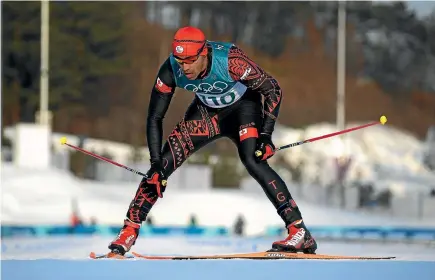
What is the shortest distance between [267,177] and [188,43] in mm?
1209

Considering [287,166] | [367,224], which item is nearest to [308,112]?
[287,166]

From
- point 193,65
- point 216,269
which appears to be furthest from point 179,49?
point 216,269

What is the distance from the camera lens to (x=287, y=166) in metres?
48.9

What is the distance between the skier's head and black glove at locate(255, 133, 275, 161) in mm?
746

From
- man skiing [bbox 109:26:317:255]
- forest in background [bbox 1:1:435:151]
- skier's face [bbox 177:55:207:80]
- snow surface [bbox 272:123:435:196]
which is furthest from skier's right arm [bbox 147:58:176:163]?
forest in background [bbox 1:1:435:151]

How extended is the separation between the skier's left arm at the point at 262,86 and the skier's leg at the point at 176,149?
405 mm

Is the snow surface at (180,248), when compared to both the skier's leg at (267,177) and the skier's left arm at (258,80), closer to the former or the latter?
the skier's leg at (267,177)

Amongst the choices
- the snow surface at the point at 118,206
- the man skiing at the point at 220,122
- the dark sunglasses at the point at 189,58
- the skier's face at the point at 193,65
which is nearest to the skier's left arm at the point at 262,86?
the man skiing at the point at 220,122

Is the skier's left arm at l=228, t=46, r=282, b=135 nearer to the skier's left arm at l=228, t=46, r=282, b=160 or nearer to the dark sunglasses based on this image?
the skier's left arm at l=228, t=46, r=282, b=160

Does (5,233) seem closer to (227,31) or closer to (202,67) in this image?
(202,67)

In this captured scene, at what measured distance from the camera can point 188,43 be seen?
845cm

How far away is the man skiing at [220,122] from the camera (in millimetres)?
8773

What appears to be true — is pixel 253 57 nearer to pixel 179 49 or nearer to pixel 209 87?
pixel 209 87

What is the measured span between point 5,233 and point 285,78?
142 ft
